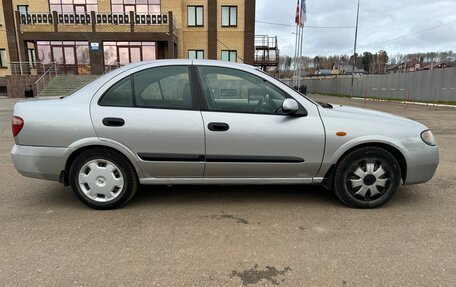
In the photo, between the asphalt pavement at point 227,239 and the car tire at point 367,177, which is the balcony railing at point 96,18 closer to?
the asphalt pavement at point 227,239

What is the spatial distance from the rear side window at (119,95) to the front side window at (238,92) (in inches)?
32.1

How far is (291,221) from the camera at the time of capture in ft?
12.0

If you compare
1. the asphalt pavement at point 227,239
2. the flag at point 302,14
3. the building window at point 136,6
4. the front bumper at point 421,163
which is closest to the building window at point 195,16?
the building window at point 136,6

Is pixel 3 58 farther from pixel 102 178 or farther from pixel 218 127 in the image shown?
pixel 218 127

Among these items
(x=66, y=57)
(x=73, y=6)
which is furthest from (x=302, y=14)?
(x=66, y=57)

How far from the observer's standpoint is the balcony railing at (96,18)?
24734 mm

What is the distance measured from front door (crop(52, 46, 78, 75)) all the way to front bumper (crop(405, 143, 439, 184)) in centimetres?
Result: 2732

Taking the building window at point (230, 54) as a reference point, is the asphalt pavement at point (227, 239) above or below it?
below

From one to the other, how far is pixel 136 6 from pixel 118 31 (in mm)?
3396

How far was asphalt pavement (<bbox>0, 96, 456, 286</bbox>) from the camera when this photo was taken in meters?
2.69

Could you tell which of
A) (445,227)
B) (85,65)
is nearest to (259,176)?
(445,227)

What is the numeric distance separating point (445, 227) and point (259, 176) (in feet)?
6.40

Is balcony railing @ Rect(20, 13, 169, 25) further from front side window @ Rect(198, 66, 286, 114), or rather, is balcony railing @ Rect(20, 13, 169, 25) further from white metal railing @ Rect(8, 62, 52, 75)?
front side window @ Rect(198, 66, 286, 114)

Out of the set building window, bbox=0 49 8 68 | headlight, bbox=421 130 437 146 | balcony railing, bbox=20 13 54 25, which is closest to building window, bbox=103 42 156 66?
balcony railing, bbox=20 13 54 25
